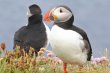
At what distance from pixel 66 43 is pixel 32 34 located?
117 inches

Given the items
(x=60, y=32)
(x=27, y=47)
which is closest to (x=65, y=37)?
(x=60, y=32)

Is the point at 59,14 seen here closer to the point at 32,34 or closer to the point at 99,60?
the point at 99,60

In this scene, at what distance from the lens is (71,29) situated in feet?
32.1

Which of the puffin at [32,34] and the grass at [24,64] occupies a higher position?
the puffin at [32,34]

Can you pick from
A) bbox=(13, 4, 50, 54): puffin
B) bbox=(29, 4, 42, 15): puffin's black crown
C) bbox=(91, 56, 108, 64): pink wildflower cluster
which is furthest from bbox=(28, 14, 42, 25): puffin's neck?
bbox=(91, 56, 108, 64): pink wildflower cluster

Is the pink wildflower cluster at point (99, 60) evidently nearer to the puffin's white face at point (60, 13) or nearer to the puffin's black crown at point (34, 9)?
the puffin's white face at point (60, 13)

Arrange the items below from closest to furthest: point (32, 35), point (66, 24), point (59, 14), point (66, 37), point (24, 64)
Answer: point (24, 64) < point (66, 37) < point (59, 14) < point (66, 24) < point (32, 35)

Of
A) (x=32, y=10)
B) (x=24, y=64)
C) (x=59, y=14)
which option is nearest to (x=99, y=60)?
(x=59, y=14)

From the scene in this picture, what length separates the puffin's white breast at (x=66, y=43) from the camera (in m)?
9.56

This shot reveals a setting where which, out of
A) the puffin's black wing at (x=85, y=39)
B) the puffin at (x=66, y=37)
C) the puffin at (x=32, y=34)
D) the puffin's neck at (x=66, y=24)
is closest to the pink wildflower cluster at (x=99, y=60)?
the puffin's black wing at (x=85, y=39)

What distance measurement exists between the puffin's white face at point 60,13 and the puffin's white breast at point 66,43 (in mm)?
204

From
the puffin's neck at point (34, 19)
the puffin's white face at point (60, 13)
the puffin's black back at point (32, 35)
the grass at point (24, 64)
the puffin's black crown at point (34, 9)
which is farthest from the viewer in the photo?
the puffin's black crown at point (34, 9)

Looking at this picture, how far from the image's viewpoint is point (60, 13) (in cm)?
966

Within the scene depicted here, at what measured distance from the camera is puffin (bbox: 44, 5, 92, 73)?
9.58 m
